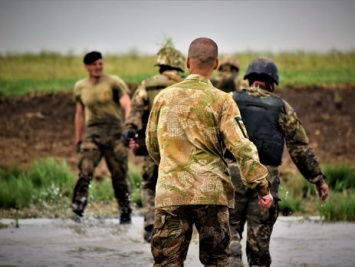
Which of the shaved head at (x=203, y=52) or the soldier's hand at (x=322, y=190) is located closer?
the shaved head at (x=203, y=52)

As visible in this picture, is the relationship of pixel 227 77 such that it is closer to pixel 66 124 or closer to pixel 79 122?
pixel 79 122

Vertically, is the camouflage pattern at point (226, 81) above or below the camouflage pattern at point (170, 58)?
below

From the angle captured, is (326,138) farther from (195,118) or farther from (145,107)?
(195,118)

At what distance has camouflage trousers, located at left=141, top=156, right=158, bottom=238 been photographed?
12789 mm

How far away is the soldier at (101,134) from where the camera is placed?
15000 mm

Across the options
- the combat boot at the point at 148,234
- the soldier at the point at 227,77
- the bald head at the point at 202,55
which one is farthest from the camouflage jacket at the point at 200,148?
the soldier at the point at 227,77

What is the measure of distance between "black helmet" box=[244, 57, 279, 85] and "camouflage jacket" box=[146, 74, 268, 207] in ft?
7.91

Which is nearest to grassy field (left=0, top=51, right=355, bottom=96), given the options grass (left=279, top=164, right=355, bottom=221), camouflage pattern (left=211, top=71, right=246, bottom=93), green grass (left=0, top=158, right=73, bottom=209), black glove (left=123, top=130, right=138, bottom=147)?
grass (left=279, top=164, right=355, bottom=221)

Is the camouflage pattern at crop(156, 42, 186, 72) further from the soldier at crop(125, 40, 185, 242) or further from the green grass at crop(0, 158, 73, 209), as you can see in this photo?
the green grass at crop(0, 158, 73, 209)

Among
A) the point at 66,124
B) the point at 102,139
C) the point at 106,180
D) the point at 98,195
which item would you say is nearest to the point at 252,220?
the point at 102,139

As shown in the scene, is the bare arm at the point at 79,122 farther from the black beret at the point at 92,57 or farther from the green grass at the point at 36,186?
the green grass at the point at 36,186

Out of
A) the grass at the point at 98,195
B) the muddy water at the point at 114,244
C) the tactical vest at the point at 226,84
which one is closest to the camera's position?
the muddy water at the point at 114,244

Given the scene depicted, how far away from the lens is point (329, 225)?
14617 mm

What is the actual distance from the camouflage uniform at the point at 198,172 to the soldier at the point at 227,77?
29.0 feet
